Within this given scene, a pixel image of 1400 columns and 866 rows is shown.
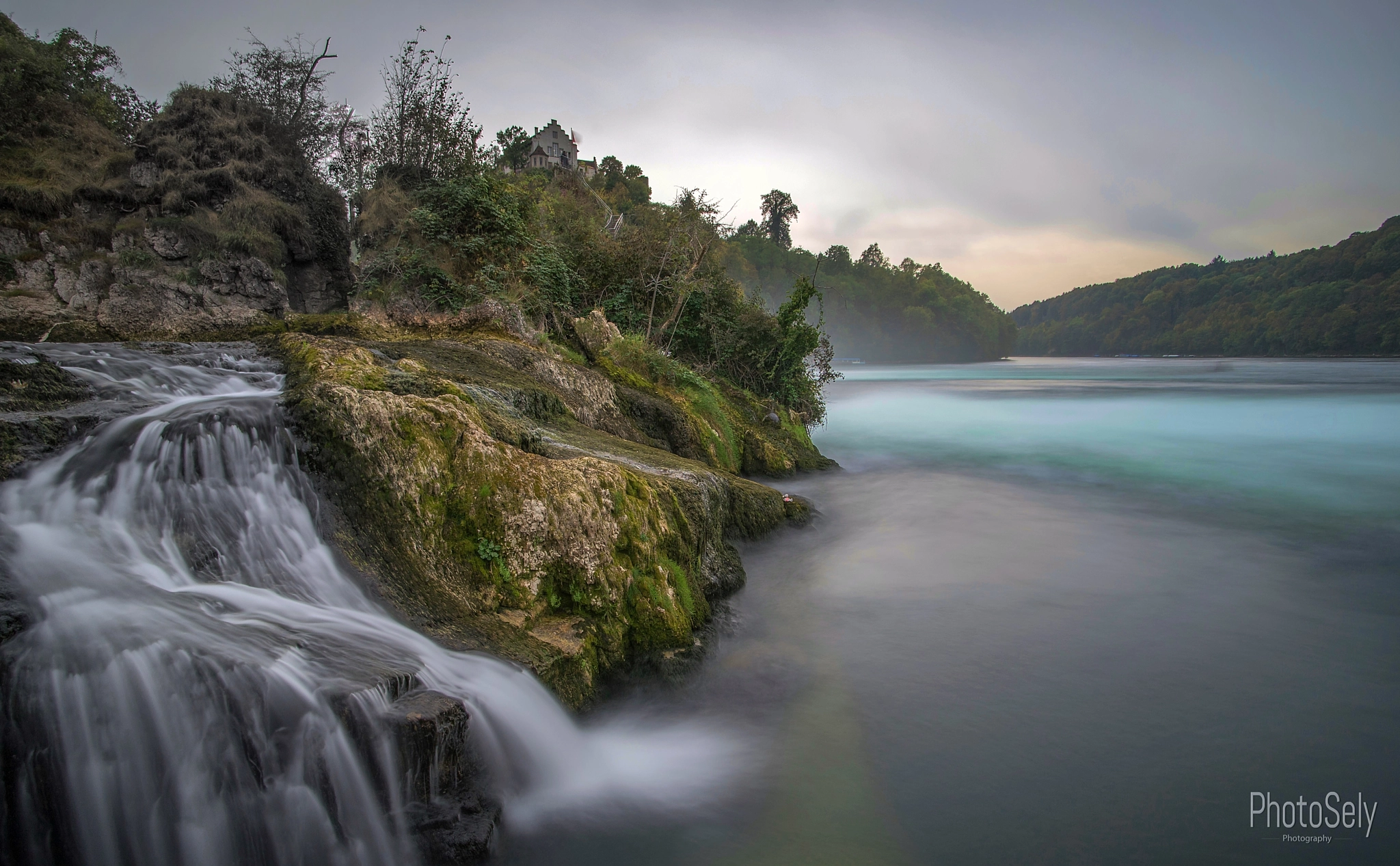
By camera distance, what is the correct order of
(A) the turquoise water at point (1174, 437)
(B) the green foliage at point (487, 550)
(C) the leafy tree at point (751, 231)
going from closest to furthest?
(B) the green foliage at point (487, 550) → (A) the turquoise water at point (1174, 437) → (C) the leafy tree at point (751, 231)

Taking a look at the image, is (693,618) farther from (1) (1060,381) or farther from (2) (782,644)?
(1) (1060,381)

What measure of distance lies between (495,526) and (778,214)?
80.9m

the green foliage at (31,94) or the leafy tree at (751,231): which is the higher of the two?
the leafy tree at (751,231)

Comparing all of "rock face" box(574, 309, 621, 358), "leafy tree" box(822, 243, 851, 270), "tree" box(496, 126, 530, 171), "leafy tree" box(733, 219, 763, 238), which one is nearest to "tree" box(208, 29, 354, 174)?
"rock face" box(574, 309, 621, 358)

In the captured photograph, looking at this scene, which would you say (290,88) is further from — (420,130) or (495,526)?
(495,526)

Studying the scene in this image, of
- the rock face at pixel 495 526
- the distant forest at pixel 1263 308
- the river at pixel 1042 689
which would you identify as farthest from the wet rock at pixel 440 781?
the distant forest at pixel 1263 308

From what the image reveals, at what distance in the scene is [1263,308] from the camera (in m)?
98.9

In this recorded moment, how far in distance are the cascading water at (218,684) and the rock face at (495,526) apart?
0.23 m

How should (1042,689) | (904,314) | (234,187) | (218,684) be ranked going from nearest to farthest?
(218,684), (1042,689), (234,187), (904,314)

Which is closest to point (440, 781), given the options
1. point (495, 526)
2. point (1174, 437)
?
point (495, 526)

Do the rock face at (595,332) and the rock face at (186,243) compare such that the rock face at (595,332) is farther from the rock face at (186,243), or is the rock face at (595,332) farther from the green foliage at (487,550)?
the green foliage at (487,550)

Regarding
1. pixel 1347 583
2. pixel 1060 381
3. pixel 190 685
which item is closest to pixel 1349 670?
pixel 1347 583

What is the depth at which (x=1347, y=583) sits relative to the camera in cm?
731

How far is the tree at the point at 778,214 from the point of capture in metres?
76.2
